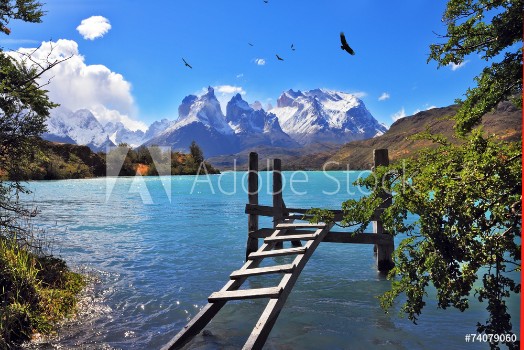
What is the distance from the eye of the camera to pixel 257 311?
32.3 feet

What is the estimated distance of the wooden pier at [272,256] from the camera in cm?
576

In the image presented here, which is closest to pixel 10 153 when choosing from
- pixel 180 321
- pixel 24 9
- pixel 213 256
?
pixel 24 9

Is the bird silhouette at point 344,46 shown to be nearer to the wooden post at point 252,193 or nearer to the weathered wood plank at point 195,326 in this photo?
the weathered wood plank at point 195,326

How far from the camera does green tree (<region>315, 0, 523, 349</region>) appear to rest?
4785 millimetres

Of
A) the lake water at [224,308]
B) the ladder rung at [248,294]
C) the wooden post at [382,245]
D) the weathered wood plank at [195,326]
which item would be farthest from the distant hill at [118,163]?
the ladder rung at [248,294]

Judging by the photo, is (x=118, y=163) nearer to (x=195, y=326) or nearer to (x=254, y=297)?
(x=254, y=297)

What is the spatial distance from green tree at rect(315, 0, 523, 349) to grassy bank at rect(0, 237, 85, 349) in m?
6.53

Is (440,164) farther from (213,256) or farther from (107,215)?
(107,215)

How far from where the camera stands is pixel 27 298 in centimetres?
825

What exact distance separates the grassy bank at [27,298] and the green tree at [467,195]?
653 centimetres

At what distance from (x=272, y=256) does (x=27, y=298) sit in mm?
5314

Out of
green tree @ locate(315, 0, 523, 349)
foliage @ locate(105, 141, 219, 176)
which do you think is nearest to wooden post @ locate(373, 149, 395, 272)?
green tree @ locate(315, 0, 523, 349)

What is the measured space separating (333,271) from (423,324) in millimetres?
5374

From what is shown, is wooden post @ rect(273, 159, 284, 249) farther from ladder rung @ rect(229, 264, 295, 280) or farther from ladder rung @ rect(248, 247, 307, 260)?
ladder rung @ rect(229, 264, 295, 280)
